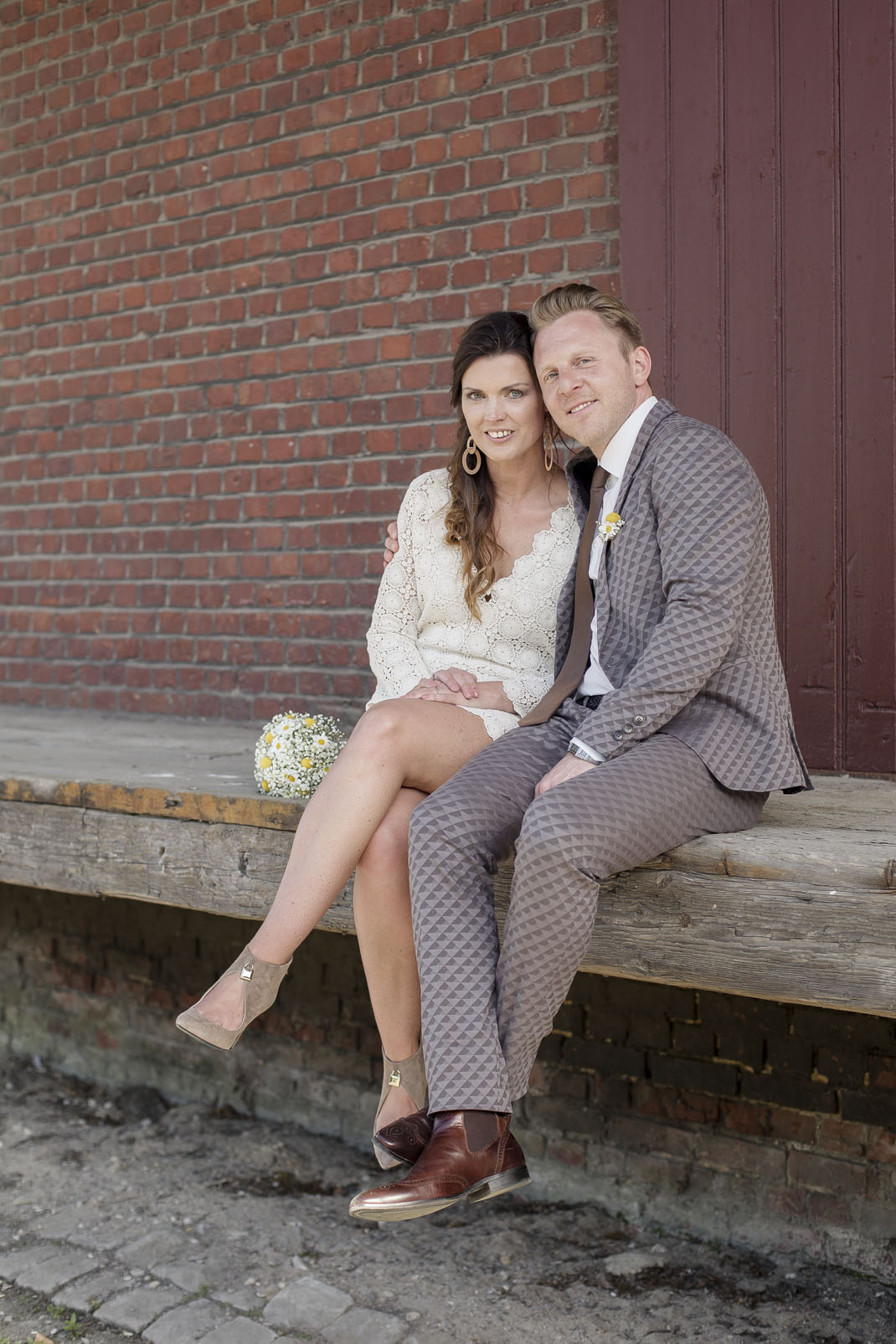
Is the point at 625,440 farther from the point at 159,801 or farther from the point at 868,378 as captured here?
the point at 159,801

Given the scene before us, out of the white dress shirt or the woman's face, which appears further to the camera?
the woman's face

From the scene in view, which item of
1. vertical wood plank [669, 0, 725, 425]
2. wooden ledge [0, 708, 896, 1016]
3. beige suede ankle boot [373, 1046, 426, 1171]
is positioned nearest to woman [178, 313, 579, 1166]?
beige suede ankle boot [373, 1046, 426, 1171]

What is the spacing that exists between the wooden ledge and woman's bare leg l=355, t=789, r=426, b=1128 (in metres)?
0.20

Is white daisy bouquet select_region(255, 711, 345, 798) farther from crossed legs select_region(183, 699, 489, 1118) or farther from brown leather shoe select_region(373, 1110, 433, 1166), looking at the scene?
brown leather shoe select_region(373, 1110, 433, 1166)

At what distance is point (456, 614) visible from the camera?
2918 millimetres

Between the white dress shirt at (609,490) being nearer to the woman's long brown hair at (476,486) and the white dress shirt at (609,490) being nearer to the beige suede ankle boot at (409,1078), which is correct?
the woman's long brown hair at (476,486)

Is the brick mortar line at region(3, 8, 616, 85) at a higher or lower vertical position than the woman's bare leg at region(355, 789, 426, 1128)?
higher

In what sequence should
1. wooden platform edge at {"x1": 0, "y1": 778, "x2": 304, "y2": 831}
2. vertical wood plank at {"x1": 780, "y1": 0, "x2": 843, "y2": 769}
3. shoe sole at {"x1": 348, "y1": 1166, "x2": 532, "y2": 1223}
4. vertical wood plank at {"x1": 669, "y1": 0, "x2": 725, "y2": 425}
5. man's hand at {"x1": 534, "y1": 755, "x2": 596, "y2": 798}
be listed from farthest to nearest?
1. vertical wood plank at {"x1": 669, "y1": 0, "x2": 725, "y2": 425}
2. vertical wood plank at {"x1": 780, "y1": 0, "x2": 843, "y2": 769}
3. wooden platform edge at {"x1": 0, "y1": 778, "x2": 304, "y2": 831}
4. man's hand at {"x1": 534, "y1": 755, "x2": 596, "y2": 798}
5. shoe sole at {"x1": 348, "y1": 1166, "x2": 532, "y2": 1223}

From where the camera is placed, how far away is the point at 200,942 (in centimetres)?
438

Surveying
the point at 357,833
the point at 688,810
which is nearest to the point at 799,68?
the point at 688,810

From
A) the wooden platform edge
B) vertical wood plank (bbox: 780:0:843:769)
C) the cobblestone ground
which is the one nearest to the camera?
the cobblestone ground

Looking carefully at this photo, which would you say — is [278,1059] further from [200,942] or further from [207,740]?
[207,740]

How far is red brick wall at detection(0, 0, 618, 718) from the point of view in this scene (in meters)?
3.72

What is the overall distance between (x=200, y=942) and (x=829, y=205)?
3.10m
